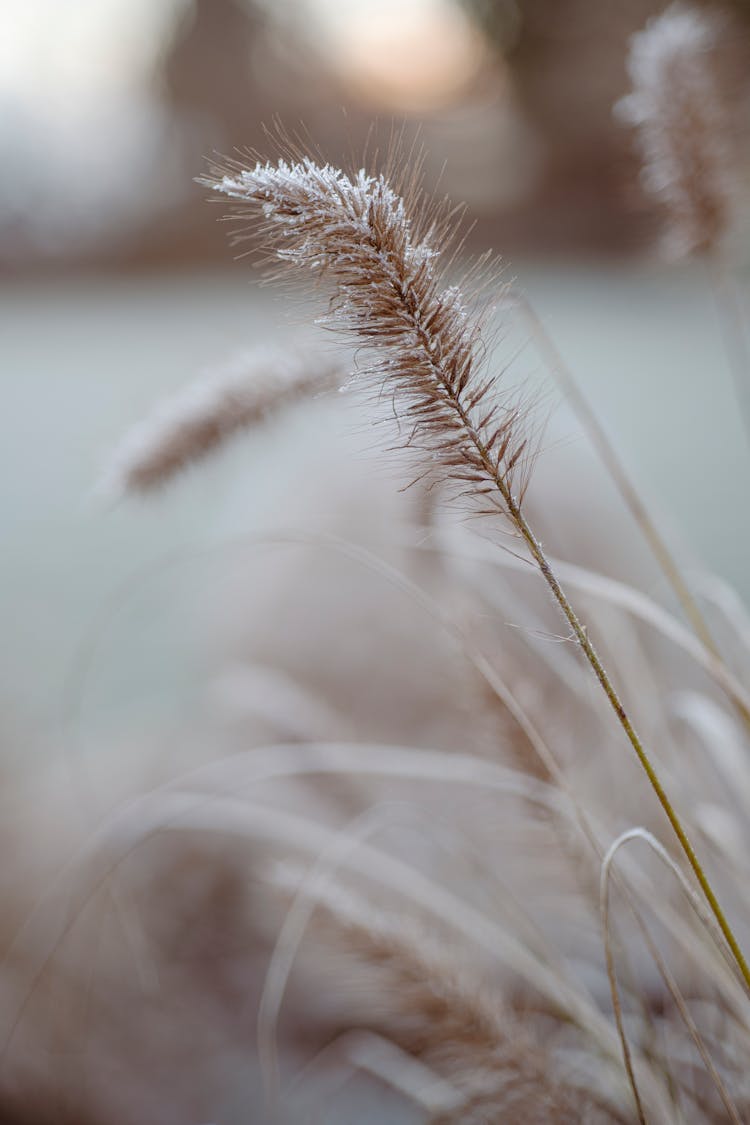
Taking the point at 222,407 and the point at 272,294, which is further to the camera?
the point at 272,294

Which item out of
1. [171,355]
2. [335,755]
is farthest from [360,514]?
[171,355]

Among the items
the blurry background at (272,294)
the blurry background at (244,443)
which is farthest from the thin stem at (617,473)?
the blurry background at (272,294)

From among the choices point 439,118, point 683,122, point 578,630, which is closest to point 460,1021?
point 578,630

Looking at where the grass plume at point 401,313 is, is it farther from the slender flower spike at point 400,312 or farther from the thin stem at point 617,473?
the thin stem at point 617,473

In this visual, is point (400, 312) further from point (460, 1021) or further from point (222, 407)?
point (460, 1021)

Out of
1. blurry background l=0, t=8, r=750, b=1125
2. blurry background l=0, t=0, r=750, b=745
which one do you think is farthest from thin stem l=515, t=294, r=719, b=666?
blurry background l=0, t=0, r=750, b=745

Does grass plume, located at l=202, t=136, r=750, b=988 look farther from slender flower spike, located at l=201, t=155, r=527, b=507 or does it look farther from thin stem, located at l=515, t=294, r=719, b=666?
thin stem, located at l=515, t=294, r=719, b=666
